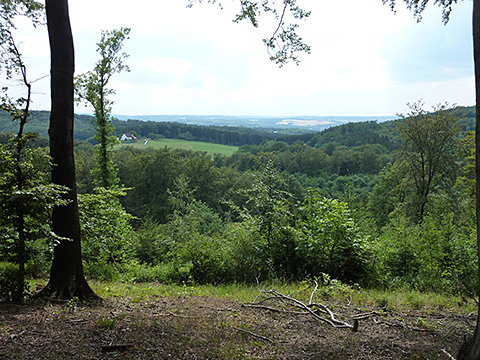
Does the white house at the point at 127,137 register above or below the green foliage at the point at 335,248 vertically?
above

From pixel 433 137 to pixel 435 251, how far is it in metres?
18.4

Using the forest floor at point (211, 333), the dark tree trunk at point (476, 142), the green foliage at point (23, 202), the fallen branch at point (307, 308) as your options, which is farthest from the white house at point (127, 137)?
the dark tree trunk at point (476, 142)

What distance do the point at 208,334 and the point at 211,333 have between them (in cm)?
6

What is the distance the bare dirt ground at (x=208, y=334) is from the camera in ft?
12.4

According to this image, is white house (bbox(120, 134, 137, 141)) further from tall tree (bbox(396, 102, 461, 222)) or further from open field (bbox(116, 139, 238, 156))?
tall tree (bbox(396, 102, 461, 222))

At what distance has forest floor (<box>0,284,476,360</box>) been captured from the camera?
3.79 meters

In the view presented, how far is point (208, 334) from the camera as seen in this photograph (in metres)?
4.45

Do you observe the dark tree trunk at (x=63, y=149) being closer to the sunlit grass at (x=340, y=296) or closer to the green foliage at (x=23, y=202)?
the green foliage at (x=23, y=202)

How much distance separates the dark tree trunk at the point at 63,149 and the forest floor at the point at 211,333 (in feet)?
1.38

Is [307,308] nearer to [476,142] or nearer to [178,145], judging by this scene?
[476,142]

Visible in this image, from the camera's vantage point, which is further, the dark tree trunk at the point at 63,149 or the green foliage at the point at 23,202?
the dark tree trunk at the point at 63,149

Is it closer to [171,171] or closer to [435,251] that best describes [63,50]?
[435,251]

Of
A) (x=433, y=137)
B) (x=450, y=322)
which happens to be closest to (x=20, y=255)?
(x=450, y=322)

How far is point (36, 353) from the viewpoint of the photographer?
353 cm
